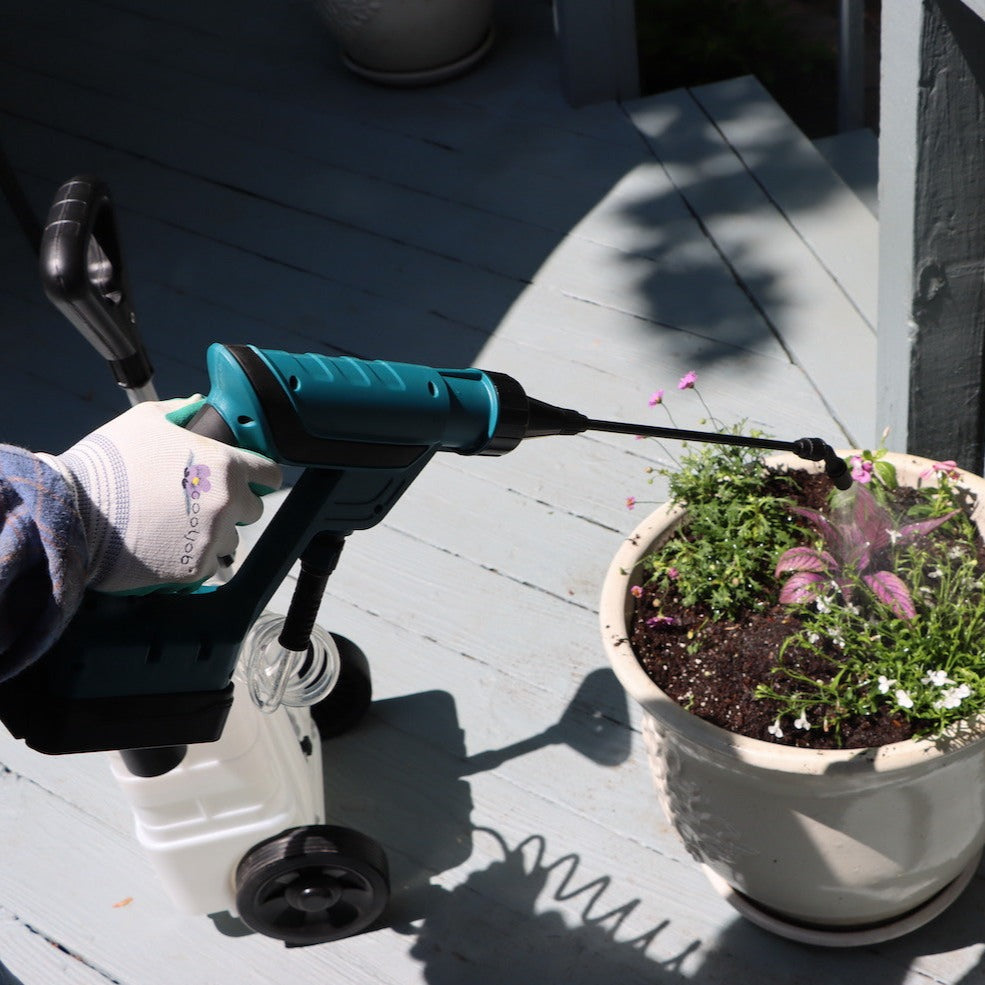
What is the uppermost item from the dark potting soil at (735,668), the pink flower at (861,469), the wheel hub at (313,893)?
the pink flower at (861,469)

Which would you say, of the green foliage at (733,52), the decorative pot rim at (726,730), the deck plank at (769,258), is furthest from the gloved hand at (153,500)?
the green foliage at (733,52)

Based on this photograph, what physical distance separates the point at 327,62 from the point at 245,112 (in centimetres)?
33

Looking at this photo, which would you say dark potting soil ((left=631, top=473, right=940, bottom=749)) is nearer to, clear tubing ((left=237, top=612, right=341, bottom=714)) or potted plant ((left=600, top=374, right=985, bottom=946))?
potted plant ((left=600, top=374, right=985, bottom=946))

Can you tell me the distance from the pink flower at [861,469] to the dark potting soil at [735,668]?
0.18m

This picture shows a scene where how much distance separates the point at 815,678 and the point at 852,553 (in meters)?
0.16

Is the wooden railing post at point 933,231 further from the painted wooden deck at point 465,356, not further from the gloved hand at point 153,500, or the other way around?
the gloved hand at point 153,500

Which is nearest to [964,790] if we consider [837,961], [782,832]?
[782,832]

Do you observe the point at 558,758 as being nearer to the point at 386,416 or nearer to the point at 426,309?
the point at 386,416

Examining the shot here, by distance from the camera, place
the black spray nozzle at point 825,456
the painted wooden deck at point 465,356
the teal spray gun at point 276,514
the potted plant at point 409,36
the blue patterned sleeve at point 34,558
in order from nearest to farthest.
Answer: the blue patterned sleeve at point 34,558 < the teal spray gun at point 276,514 < the black spray nozzle at point 825,456 < the painted wooden deck at point 465,356 < the potted plant at point 409,36

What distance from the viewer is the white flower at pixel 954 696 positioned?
1.23 meters

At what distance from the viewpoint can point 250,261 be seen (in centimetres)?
275

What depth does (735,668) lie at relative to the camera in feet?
4.53

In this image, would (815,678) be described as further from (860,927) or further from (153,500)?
(153,500)

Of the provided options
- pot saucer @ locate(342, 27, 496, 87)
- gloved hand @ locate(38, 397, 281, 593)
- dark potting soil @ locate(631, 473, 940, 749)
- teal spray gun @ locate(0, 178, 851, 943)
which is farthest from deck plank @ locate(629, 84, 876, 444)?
gloved hand @ locate(38, 397, 281, 593)
